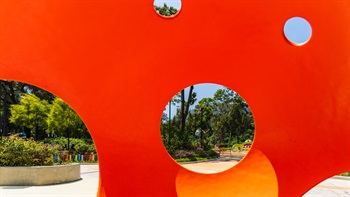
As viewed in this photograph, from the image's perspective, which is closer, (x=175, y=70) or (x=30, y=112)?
(x=175, y=70)

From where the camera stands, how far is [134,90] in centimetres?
443

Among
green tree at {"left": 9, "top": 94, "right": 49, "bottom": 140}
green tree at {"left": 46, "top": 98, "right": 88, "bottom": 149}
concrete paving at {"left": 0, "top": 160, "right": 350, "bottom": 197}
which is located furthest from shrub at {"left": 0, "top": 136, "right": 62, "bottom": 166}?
green tree at {"left": 9, "top": 94, "right": 49, "bottom": 140}

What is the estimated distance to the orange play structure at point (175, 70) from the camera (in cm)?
434

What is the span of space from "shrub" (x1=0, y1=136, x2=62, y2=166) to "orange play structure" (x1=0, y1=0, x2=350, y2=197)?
315 inches

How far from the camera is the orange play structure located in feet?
14.2

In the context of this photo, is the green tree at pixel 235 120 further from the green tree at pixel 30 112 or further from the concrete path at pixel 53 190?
the concrete path at pixel 53 190

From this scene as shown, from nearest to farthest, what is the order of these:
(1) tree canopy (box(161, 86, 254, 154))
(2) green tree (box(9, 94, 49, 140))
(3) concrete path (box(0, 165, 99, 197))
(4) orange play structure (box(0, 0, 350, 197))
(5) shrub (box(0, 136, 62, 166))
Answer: (4) orange play structure (box(0, 0, 350, 197)) < (3) concrete path (box(0, 165, 99, 197)) < (5) shrub (box(0, 136, 62, 166)) < (2) green tree (box(9, 94, 49, 140)) < (1) tree canopy (box(161, 86, 254, 154))

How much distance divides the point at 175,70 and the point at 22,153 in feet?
29.5

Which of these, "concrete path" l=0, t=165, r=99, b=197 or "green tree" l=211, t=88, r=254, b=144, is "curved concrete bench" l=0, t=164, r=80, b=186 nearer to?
"concrete path" l=0, t=165, r=99, b=197

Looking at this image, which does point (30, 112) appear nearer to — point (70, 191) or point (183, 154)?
point (183, 154)

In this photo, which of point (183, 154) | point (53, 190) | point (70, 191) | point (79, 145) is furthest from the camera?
point (79, 145)

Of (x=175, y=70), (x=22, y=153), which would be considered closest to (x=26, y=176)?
(x=22, y=153)

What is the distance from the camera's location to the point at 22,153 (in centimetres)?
1149

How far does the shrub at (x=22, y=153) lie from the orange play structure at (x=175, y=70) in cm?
799
